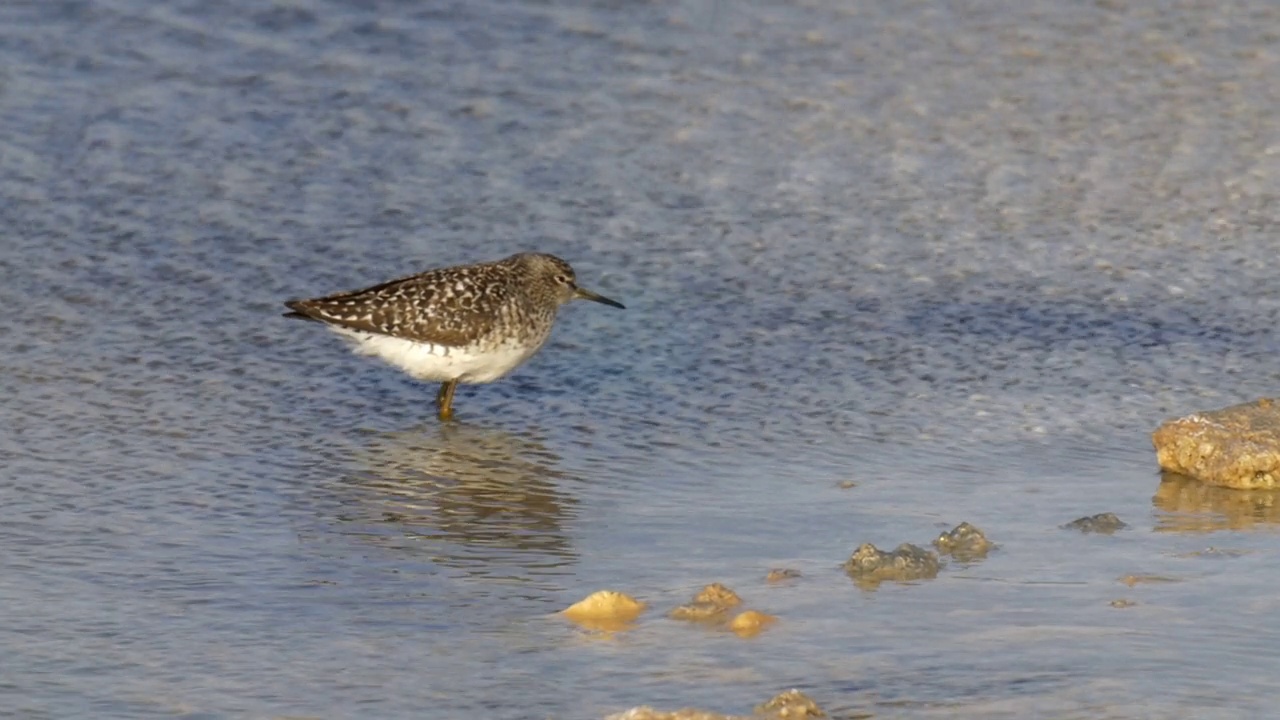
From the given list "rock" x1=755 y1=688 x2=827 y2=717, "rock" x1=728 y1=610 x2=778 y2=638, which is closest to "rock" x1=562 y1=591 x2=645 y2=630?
"rock" x1=728 y1=610 x2=778 y2=638

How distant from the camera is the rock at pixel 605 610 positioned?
20.0ft

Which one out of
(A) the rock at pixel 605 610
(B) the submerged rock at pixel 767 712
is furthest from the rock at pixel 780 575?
(B) the submerged rock at pixel 767 712

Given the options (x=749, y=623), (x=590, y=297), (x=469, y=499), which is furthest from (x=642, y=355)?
(x=749, y=623)

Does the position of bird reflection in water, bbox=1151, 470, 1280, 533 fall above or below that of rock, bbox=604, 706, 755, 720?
below

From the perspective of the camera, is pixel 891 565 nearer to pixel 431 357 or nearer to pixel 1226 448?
pixel 1226 448

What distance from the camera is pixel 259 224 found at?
35.1ft

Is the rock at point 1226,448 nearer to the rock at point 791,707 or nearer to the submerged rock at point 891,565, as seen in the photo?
the submerged rock at point 891,565

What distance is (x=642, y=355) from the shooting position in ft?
31.1

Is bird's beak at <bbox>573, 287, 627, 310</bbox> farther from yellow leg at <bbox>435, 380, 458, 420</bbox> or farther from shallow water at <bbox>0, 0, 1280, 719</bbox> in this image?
yellow leg at <bbox>435, 380, 458, 420</bbox>

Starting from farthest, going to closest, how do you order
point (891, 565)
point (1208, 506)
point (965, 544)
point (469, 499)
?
1. point (469, 499)
2. point (1208, 506)
3. point (965, 544)
4. point (891, 565)

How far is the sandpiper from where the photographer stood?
9.16 m

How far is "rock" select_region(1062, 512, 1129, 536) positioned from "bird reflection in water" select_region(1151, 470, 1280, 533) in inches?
5.6

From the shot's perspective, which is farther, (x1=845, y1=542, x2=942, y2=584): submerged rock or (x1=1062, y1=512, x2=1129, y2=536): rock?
(x1=1062, y1=512, x2=1129, y2=536): rock

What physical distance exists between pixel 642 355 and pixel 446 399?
87 cm
